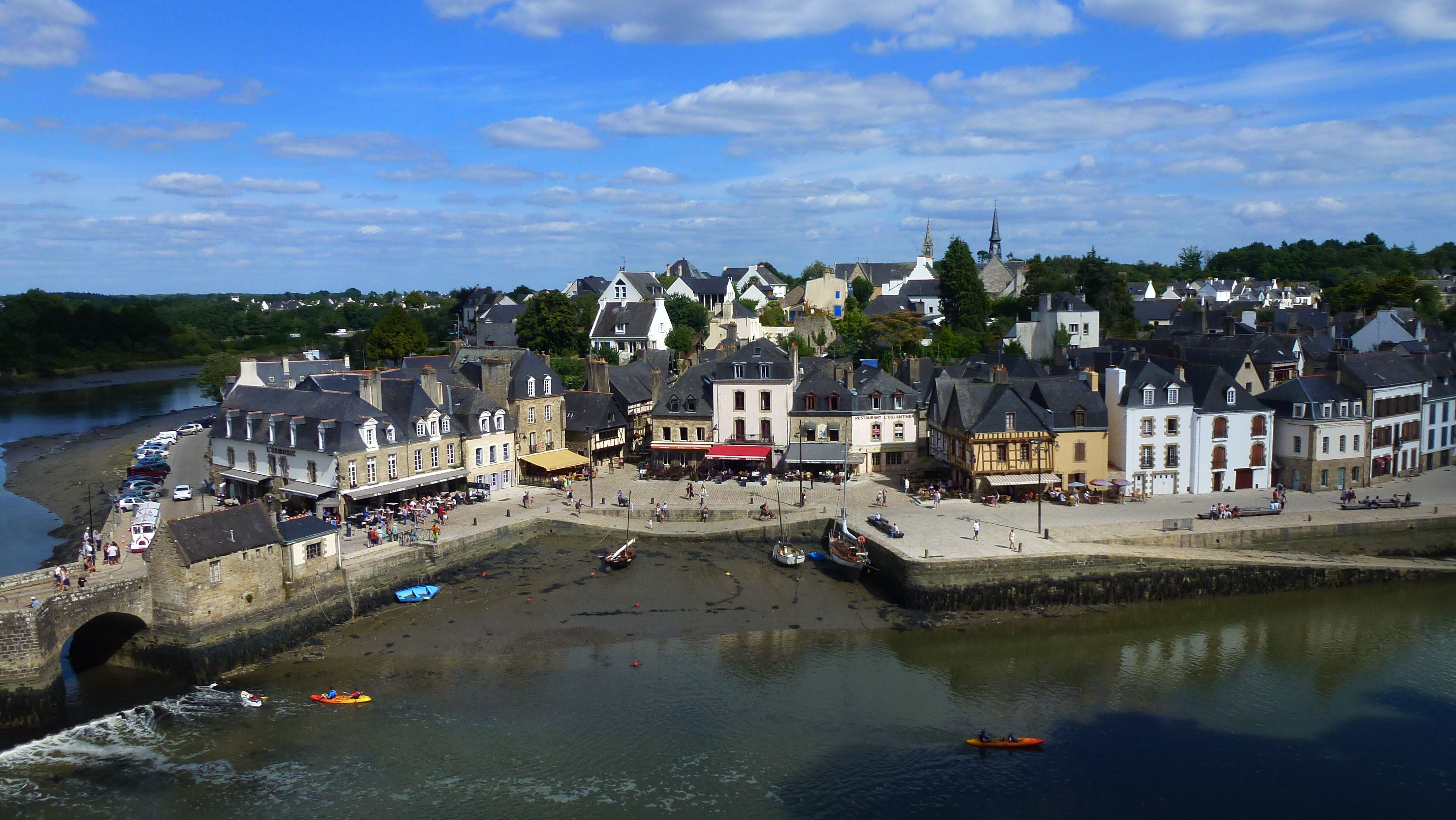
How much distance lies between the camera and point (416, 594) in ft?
99.0

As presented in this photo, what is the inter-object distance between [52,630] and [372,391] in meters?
16.3

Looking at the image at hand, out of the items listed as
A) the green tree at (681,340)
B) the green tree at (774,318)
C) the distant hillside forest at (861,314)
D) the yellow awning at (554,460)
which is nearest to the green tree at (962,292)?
the distant hillside forest at (861,314)

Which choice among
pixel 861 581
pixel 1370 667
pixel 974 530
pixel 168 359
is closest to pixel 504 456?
pixel 861 581

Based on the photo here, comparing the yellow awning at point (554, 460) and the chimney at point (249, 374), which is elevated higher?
the chimney at point (249, 374)

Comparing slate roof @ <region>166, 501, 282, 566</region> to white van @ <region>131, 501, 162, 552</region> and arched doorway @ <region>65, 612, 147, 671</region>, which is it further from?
arched doorway @ <region>65, 612, 147, 671</region>

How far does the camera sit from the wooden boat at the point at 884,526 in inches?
1298

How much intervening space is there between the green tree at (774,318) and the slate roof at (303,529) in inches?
1844

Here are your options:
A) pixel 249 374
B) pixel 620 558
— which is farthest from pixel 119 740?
pixel 249 374

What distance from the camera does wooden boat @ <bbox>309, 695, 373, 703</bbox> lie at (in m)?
23.5

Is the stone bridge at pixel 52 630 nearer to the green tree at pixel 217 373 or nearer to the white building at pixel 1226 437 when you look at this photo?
the white building at pixel 1226 437

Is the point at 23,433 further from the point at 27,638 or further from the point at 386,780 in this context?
the point at 386,780

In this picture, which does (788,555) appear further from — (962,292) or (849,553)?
(962,292)

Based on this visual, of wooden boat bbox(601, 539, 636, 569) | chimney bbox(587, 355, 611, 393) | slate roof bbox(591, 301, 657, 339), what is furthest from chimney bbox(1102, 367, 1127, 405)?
slate roof bbox(591, 301, 657, 339)

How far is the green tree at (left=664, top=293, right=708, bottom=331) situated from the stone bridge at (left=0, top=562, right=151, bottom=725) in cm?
4592
